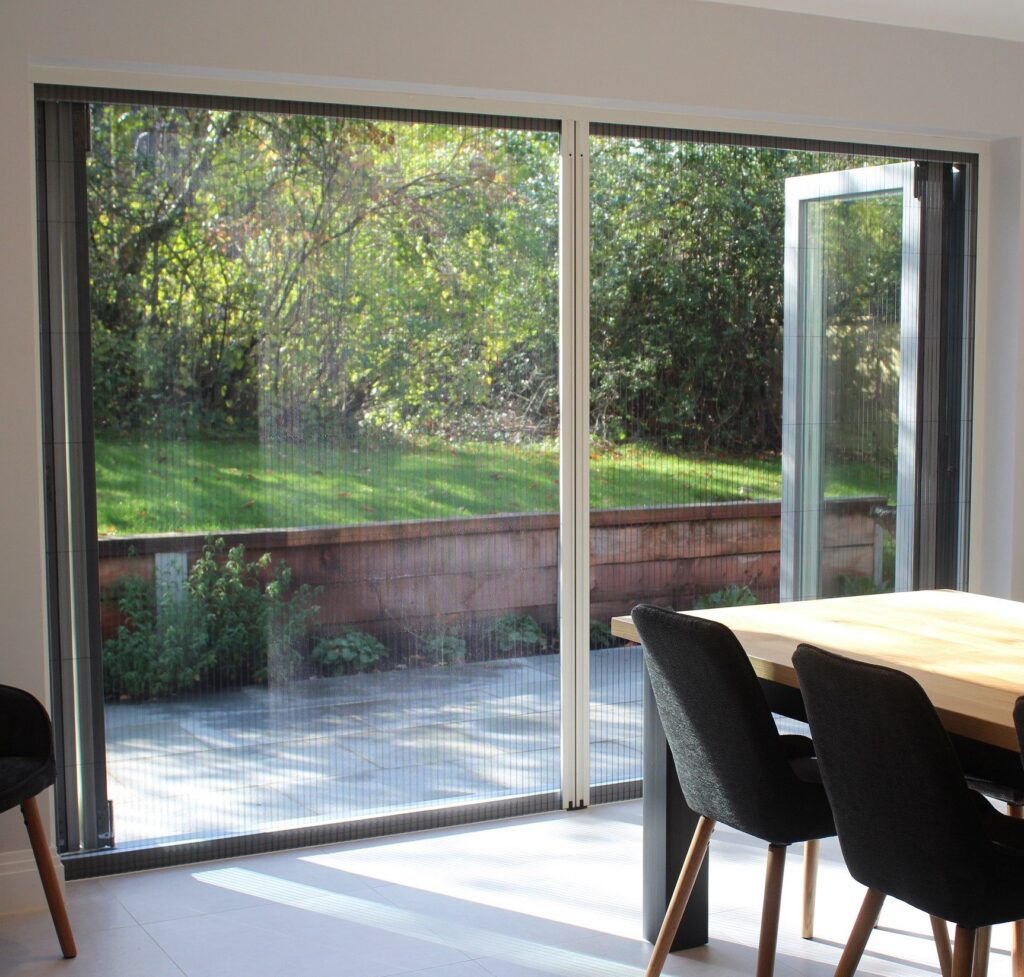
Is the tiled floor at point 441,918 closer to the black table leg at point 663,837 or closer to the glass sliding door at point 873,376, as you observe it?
the black table leg at point 663,837

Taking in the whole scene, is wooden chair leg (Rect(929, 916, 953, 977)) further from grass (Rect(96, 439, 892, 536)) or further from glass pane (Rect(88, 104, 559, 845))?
grass (Rect(96, 439, 892, 536))

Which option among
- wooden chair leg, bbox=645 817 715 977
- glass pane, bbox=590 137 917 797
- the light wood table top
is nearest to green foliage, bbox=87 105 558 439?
glass pane, bbox=590 137 917 797

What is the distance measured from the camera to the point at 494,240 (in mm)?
4055

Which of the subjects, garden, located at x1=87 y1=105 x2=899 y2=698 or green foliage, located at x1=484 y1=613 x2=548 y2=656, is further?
green foliage, located at x1=484 y1=613 x2=548 y2=656

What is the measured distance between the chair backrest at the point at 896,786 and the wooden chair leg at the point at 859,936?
8.3 inches

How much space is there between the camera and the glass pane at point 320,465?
368 centimetres

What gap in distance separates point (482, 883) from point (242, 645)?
1.00 meters

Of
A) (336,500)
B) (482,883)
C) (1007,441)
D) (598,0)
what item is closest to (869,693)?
(482,883)

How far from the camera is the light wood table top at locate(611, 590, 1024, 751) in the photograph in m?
2.28

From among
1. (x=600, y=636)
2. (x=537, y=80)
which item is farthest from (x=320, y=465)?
(x=537, y=80)

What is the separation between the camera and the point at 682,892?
2.84m

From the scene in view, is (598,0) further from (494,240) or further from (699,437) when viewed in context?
Answer: (699,437)

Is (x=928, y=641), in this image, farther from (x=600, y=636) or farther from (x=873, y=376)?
(x=873, y=376)

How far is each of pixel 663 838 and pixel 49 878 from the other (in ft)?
4.93
